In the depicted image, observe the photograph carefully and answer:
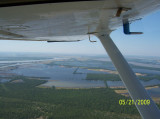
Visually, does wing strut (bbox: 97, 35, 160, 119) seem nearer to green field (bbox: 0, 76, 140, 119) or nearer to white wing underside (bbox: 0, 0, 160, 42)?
white wing underside (bbox: 0, 0, 160, 42)

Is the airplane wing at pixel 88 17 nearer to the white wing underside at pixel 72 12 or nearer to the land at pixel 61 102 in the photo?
the white wing underside at pixel 72 12

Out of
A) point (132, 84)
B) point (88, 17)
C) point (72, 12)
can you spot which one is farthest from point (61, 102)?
point (72, 12)

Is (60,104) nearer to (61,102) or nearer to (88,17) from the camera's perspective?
(61,102)

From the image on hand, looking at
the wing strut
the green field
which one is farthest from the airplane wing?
the green field

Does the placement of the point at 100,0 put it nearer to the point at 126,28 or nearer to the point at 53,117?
the point at 126,28

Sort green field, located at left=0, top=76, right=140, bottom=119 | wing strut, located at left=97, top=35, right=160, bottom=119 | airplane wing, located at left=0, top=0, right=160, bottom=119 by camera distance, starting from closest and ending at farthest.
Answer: airplane wing, located at left=0, top=0, right=160, bottom=119 < wing strut, located at left=97, top=35, right=160, bottom=119 < green field, located at left=0, top=76, right=140, bottom=119

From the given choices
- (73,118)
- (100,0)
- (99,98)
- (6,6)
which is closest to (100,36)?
(100,0)

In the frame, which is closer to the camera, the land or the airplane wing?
the airplane wing
